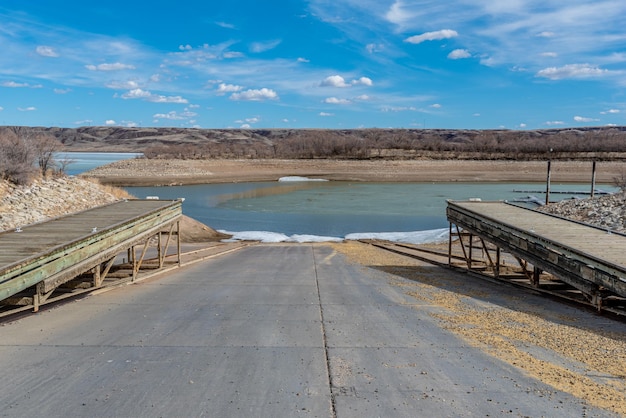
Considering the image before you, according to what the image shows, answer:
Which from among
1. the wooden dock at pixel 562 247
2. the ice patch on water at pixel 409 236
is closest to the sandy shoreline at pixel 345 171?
the ice patch on water at pixel 409 236

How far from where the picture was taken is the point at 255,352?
255 inches

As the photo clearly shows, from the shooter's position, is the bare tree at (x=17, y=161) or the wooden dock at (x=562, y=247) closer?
the wooden dock at (x=562, y=247)

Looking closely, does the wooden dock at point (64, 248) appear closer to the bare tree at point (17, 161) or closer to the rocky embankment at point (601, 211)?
the bare tree at point (17, 161)

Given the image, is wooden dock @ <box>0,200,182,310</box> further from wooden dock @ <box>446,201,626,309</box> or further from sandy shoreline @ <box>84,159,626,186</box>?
sandy shoreline @ <box>84,159,626,186</box>

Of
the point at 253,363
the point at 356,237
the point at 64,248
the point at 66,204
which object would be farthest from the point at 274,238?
the point at 253,363

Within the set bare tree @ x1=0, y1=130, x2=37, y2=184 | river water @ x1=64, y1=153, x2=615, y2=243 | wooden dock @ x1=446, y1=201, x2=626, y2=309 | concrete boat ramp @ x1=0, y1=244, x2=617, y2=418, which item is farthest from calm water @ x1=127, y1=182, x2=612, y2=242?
concrete boat ramp @ x1=0, y1=244, x2=617, y2=418

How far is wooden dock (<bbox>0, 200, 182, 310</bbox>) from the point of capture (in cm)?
750

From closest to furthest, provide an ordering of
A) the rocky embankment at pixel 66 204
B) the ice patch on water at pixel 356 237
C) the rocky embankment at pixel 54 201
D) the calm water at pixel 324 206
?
the rocky embankment at pixel 54 201
the rocky embankment at pixel 66 204
the ice patch on water at pixel 356 237
the calm water at pixel 324 206

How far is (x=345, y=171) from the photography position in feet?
251

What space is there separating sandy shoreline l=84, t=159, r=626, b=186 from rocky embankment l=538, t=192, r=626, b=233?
41.1 metres

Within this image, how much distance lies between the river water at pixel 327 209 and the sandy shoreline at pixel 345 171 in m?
6.31

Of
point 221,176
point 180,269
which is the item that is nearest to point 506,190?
point 221,176

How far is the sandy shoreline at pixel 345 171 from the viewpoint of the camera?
66250mm

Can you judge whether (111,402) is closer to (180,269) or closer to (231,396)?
(231,396)
